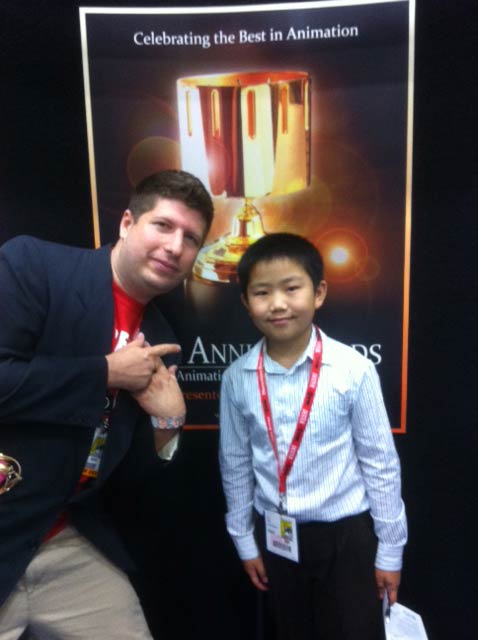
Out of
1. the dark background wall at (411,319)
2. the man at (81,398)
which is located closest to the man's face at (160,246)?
the man at (81,398)

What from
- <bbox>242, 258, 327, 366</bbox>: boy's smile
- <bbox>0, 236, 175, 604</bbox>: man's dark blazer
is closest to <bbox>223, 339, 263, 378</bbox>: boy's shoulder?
<bbox>242, 258, 327, 366</bbox>: boy's smile

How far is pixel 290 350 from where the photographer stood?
160cm

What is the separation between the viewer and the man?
1316 mm

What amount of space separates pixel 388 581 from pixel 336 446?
48 cm

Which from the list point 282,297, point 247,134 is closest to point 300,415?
point 282,297

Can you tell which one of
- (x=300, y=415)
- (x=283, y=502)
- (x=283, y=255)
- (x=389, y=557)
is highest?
(x=283, y=255)

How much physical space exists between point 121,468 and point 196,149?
1.19 meters

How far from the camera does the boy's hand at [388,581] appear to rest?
61.8 inches

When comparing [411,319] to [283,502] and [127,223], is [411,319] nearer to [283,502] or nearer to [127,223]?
[283,502]

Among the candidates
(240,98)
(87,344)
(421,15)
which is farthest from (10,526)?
(421,15)

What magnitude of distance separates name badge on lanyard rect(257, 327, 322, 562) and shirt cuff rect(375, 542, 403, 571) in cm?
28

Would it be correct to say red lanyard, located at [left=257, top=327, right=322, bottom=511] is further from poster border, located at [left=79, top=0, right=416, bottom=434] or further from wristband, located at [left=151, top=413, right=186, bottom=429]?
poster border, located at [left=79, top=0, right=416, bottom=434]

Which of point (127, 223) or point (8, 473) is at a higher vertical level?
point (127, 223)

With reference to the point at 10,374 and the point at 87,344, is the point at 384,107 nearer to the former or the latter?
the point at 87,344
